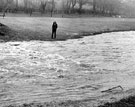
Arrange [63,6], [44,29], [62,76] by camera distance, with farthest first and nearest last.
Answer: [63,6] < [44,29] < [62,76]

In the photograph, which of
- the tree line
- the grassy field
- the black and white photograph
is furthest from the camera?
the tree line

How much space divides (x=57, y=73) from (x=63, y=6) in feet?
329

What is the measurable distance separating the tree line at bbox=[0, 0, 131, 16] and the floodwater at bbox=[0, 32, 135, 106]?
60544 mm

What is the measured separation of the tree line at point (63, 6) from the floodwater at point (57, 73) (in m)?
60.5

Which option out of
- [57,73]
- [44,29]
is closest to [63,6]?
[44,29]

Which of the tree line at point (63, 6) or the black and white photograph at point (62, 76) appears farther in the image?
the tree line at point (63, 6)

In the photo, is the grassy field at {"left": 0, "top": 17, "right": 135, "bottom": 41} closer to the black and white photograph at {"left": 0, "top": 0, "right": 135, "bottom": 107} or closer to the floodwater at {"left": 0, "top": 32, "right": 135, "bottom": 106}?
the black and white photograph at {"left": 0, "top": 0, "right": 135, "bottom": 107}

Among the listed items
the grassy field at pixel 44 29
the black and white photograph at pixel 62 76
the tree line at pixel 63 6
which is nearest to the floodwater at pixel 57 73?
the black and white photograph at pixel 62 76

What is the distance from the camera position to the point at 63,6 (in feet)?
375

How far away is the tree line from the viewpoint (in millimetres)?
90881

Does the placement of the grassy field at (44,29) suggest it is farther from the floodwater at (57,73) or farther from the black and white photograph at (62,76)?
the floodwater at (57,73)

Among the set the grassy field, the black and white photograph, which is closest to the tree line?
the grassy field

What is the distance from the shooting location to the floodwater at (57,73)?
12671 millimetres

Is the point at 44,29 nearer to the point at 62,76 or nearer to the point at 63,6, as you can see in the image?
the point at 62,76
